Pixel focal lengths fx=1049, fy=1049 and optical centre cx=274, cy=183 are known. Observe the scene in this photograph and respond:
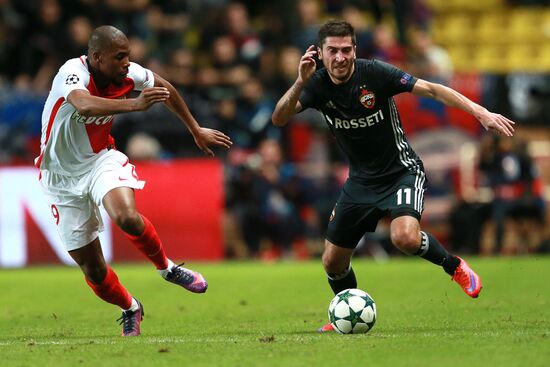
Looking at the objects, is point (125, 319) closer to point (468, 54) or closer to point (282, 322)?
point (282, 322)

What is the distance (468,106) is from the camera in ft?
24.9

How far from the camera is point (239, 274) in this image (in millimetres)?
13953

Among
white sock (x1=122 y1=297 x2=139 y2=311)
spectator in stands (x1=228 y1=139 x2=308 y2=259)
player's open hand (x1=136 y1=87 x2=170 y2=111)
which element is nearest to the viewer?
player's open hand (x1=136 y1=87 x2=170 y2=111)

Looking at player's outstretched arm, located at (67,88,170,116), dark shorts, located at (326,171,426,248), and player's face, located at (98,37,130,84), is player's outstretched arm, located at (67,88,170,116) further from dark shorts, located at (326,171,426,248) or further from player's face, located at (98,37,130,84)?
dark shorts, located at (326,171,426,248)

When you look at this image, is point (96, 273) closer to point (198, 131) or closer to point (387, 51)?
point (198, 131)

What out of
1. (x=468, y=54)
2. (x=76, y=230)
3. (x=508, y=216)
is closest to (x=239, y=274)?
(x=508, y=216)

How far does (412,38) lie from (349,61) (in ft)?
38.2

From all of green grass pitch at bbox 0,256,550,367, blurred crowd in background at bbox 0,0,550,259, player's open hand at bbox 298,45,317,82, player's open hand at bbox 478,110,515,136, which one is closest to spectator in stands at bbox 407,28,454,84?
blurred crowd in background at bbox 0,0,550,259

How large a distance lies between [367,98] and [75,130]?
7.30ft

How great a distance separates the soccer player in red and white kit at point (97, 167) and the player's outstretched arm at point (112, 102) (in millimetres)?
109

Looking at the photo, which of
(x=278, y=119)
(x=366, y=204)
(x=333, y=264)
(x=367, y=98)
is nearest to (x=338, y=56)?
(x=367, y=98)

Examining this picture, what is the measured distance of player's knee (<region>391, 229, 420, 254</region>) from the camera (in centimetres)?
762

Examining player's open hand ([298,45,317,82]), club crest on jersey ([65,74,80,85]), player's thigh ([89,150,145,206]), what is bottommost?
player's thigh ([89,150,145,206])

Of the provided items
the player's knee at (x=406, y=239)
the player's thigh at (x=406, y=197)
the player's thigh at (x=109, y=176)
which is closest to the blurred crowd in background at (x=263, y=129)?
the player's thigh at (x=109, y=176)
